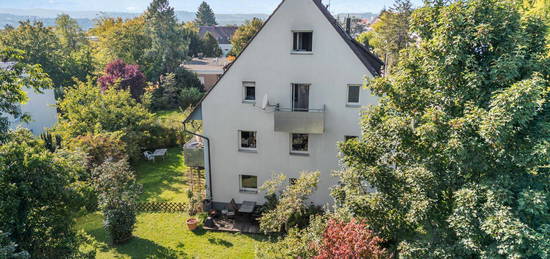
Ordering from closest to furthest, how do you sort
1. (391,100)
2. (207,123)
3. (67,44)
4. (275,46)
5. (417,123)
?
(417,123), (391,100), (275,46), (207,123), (67,44)

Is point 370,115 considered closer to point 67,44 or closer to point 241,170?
point 241,170

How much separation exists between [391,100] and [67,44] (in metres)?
77.7

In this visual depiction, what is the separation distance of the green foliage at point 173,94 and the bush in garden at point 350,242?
45.0 metres

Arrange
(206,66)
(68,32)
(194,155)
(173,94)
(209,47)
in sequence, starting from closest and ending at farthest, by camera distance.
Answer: (194,155) < (173,94) < (206,66) < (68,32) < (209,47)

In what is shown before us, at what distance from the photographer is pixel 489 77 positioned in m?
10.7

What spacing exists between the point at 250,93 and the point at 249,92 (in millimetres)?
92

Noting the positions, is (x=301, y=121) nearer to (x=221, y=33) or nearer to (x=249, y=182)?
(x=249, y=182)

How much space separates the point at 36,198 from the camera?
13.0 metres

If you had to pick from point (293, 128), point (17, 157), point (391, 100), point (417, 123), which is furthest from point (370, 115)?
point (17, 157)

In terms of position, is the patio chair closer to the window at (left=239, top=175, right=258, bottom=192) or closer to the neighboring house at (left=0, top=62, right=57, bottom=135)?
the neighboring house at (left=0, top=62, right=57, bottom=135)

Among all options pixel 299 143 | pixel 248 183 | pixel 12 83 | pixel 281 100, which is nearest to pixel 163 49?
pixel 248 183

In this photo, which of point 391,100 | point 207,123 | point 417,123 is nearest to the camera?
point 417,123

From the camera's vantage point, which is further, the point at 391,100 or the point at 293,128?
the point at 293,128

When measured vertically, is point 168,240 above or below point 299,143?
below
